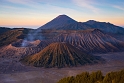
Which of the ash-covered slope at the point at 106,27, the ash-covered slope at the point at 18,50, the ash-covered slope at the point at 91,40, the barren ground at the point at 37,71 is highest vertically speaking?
the ash-covered slope at the point at 106,27

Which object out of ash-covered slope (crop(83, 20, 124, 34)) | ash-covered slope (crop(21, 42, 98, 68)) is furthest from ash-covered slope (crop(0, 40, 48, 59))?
ash-covered slope (crop(83, 20, 124, 34))

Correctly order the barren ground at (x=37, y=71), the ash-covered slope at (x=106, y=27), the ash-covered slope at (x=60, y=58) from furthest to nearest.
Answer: the ash-covered slope at (x=106, y=27), the ash-covered slope at (x=60, y=58), the barren ground at (x=37, y=71)

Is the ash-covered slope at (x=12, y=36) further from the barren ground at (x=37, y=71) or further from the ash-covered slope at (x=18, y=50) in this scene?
the barren ground at (x=37, y=71)

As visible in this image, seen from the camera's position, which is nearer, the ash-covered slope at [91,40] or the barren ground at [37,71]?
the barren ground at [37,71]

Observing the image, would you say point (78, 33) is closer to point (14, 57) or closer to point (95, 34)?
point (95, 34)

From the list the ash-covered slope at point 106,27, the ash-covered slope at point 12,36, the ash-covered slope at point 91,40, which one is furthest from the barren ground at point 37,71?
the ash-covered slope at point 106,27

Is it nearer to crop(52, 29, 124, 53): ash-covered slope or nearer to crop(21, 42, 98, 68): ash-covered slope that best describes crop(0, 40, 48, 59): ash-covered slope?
crop(21, 42, 98, 68): ash-covered slope

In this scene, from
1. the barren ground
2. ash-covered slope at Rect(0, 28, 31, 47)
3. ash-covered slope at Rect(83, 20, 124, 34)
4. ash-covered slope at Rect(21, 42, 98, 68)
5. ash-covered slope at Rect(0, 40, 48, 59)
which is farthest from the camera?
ash-covered slope at Rect(83, 20, 124, 34)
